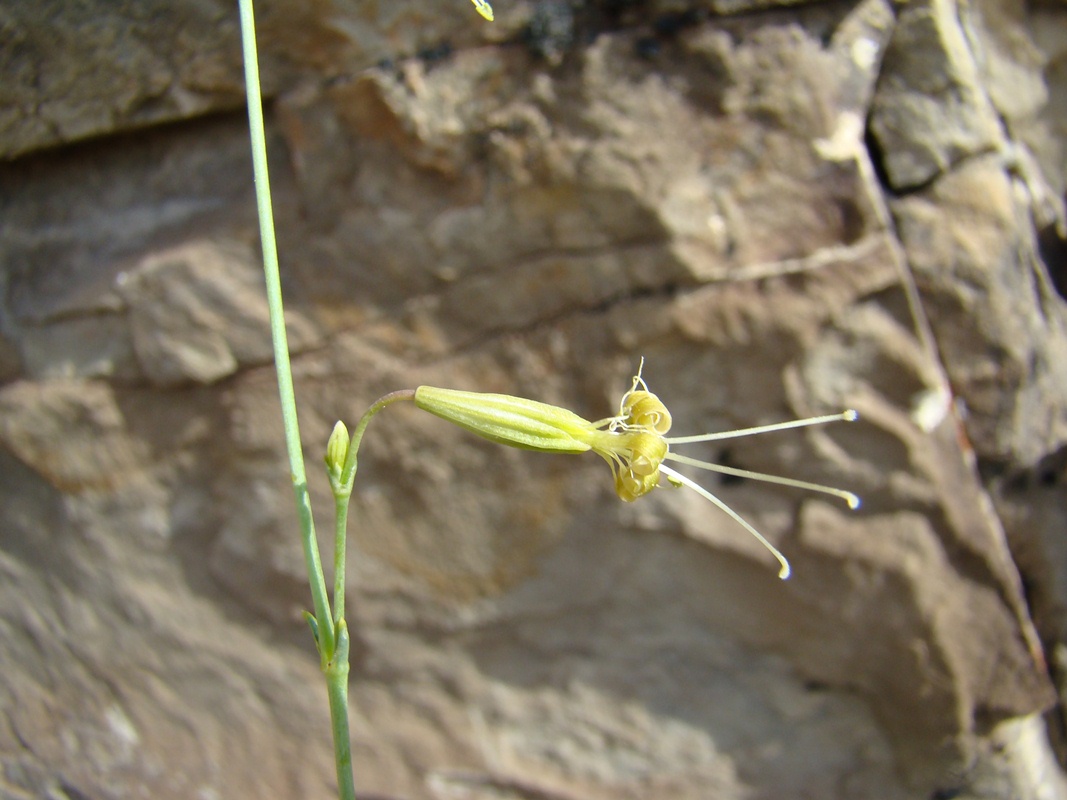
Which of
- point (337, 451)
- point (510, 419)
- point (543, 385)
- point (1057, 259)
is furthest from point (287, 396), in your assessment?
point (1057, 259)

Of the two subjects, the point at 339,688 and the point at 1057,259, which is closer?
the point at 339,688

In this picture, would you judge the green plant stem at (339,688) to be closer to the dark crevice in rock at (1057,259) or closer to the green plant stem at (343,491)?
the green plant stem at (343,491)

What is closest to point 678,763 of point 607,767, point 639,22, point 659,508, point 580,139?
point 607,767

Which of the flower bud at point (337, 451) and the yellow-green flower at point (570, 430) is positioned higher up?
the yellow-green flower at point (570, 430)

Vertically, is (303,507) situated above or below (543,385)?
below

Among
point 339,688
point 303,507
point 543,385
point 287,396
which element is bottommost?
point 339,688

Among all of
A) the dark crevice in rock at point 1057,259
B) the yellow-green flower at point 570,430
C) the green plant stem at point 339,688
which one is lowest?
the green plant stem at point 339,688

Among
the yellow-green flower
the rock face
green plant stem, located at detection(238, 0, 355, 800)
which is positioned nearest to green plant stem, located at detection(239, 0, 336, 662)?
green plant stem, located at detection(238, 0, 355, 800)

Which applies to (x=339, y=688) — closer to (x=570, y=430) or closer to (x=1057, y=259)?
(x=570, y=430)

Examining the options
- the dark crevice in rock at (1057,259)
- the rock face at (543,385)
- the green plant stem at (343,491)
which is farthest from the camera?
the dark crevice in rock at (1057,259)

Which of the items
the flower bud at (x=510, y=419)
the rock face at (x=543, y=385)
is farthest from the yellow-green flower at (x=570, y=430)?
the rock face at (x=543, y=385)
